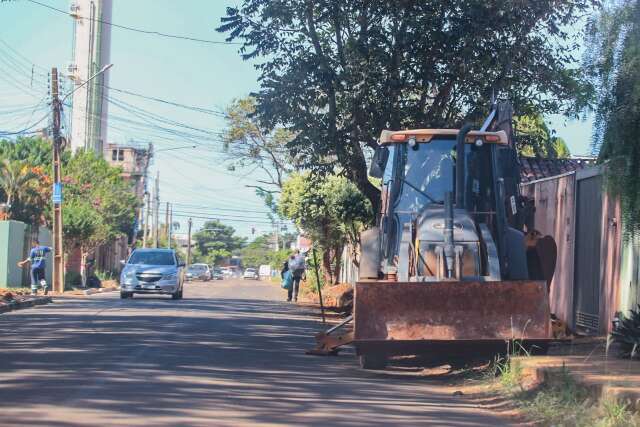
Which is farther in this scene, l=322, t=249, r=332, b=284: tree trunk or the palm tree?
the palm tree

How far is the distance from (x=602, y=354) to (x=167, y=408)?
624cm

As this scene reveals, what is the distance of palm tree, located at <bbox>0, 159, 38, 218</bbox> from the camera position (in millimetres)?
47594

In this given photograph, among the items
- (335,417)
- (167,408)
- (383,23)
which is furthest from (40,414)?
(383,23)

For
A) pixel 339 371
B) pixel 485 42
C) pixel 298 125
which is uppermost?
pixel 485 42

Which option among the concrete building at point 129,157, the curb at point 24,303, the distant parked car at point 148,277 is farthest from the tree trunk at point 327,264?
the concrete building at point 129,157

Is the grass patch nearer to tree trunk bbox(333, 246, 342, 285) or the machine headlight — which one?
the machine headlight

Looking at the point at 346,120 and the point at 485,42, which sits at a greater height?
the point at 485,42

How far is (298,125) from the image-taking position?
66.7 ft

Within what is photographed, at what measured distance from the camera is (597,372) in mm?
10062

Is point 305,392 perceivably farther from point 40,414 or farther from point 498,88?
point 498,88

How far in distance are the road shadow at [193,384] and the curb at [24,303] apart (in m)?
6.41

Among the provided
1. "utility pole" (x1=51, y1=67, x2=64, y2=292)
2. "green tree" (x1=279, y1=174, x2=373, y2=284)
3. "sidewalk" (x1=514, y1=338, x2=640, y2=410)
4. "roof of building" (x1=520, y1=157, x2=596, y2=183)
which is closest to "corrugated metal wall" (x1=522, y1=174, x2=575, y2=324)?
"sidewalk" (x1=514, y1=338, x2=640, y2=410)

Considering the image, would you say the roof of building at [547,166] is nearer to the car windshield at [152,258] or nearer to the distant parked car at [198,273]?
the car windshield at [152,258]

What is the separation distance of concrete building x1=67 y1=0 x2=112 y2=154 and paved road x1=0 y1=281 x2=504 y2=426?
217ft
